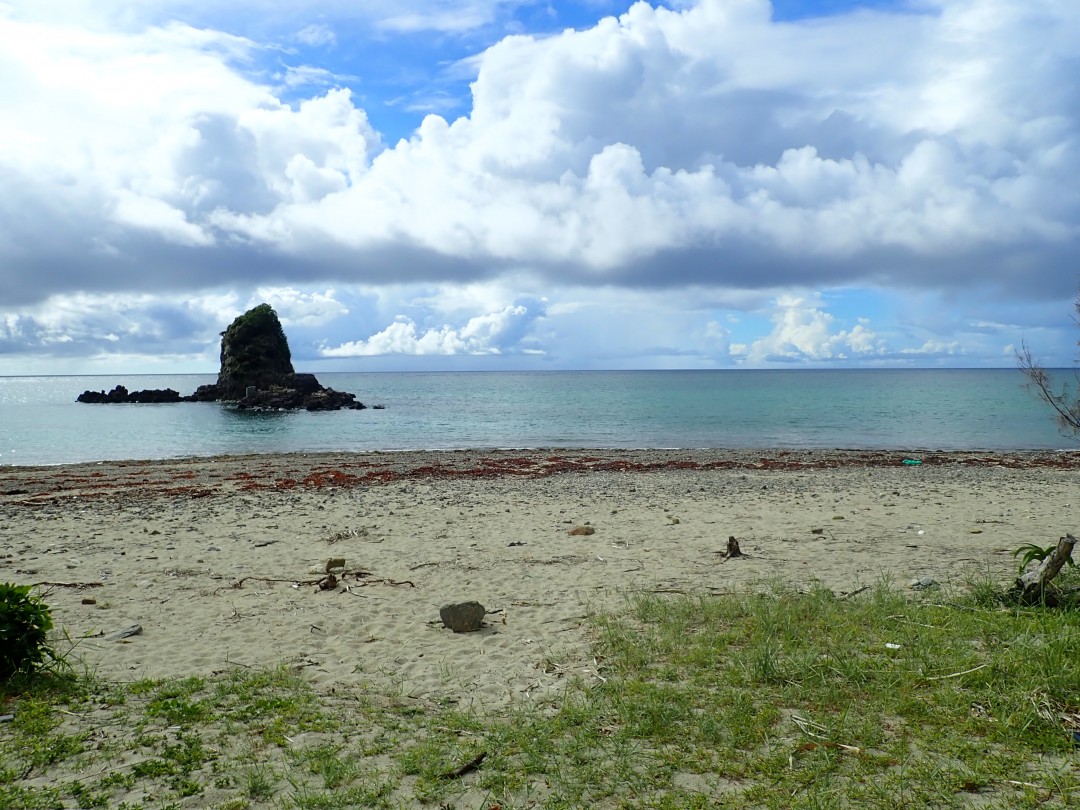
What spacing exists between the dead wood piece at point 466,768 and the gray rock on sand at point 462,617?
11.2 feet

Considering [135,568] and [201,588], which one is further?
[135,568]

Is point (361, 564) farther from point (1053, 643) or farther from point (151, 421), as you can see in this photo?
point (151, 421)

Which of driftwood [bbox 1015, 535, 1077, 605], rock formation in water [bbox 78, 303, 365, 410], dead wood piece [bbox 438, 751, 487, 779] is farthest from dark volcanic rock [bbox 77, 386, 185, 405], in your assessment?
driftwood [bbox 1015, 535, 1077, 605]

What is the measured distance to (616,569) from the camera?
1171 centimetres

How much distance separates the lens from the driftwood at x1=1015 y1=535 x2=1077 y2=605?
312 inches

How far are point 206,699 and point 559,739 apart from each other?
3238 millimetres

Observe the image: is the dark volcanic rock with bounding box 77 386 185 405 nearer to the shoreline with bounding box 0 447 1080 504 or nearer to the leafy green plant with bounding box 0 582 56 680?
the shoreline with bounding box 0 447 1080 504

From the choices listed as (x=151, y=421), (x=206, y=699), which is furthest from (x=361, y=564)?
(x=151, y=421)

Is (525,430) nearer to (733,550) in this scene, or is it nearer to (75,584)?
(733,550)

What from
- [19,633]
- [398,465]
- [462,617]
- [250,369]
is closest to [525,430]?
[398,465]

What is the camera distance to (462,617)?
8719mm

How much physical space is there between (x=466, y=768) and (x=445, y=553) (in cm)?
825

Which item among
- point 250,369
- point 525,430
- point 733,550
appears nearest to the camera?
point 733,550

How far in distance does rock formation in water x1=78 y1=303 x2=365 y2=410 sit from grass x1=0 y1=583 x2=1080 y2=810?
10058 cm
